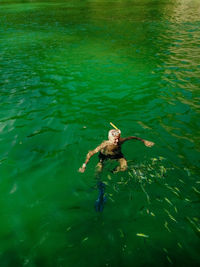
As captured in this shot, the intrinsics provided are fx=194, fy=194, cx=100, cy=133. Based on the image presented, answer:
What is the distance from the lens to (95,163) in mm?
9688

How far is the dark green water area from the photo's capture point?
255 inches

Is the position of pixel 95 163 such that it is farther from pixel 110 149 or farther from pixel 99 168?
pixel 110 149

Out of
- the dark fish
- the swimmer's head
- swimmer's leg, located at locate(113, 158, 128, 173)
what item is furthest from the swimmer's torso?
the dark fish

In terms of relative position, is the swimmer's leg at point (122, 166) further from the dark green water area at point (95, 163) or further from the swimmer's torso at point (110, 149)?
the swimmer's torso at point (110, 149)

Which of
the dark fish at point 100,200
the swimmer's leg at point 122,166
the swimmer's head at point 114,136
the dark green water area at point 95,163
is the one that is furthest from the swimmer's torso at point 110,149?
the dark fish at point 100,200

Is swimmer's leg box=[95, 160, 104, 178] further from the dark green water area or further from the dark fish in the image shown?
the dark fish

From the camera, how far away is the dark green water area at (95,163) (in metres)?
6.47

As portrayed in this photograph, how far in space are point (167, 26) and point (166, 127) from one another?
1453 inches

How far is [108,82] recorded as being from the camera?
1844 centimetres

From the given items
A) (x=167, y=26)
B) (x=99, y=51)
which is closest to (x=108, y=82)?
(x=99, y=51)

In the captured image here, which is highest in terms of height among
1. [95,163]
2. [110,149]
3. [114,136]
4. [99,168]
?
[114,136]

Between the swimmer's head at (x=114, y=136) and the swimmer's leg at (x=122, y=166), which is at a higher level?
the swimmer's head at (x=114, y=136)

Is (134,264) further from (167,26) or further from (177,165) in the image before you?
(167,26)

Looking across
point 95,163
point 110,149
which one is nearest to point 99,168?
point 95,163
